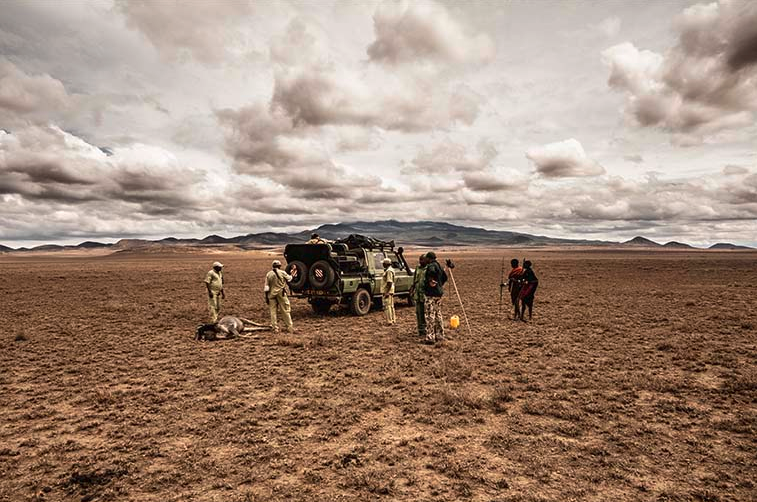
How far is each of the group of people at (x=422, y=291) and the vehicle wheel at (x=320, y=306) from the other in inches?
105

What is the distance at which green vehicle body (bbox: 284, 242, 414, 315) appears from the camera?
14.1m

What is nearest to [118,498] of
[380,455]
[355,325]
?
[380,455]

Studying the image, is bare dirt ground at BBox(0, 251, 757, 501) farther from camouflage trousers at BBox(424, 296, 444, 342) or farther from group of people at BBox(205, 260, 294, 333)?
group of people at BBox(205, 260, 294, 333)

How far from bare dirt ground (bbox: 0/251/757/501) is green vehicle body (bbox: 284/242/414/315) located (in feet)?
6.49

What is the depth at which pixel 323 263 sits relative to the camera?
14.1 m

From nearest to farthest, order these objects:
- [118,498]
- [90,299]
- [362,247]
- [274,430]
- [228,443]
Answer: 1. [118,498]
2. [228,443]
3. [274,430]
4. [362,247]
5. [90,299]

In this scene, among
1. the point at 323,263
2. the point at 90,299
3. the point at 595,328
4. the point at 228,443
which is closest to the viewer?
the point at 228,443

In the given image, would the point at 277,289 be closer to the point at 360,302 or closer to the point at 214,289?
the point at 214,289

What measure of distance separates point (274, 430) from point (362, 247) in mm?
10127

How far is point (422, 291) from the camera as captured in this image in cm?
1093

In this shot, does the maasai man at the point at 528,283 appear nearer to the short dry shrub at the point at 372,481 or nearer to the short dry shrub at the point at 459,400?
the short dry shrub at the point at 459,400

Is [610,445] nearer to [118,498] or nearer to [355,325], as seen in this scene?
[118,498]

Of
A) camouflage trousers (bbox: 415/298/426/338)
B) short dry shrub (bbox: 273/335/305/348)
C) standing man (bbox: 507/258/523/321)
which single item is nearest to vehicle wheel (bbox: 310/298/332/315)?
short dry shrub (bbox: 273/335/305/348)

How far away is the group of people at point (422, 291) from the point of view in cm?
1073
